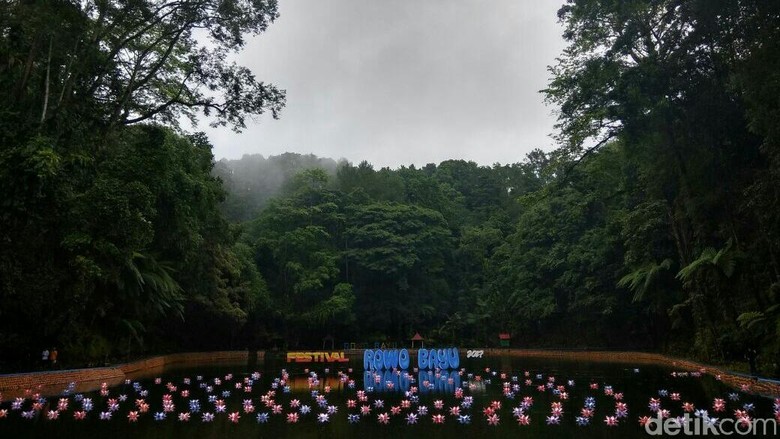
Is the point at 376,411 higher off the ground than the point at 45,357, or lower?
lower

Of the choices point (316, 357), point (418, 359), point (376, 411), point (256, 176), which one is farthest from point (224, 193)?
point (256, 176)

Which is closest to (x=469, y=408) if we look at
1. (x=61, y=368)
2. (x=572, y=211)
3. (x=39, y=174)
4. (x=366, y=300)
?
(x=39, y=174)

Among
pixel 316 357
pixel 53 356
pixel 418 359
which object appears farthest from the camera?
pixel 316 357

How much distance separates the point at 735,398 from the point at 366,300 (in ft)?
111

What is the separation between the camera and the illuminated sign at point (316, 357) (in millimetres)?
29453

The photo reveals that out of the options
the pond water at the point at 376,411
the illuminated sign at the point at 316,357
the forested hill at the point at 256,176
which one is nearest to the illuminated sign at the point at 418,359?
the pond water at the point at 376,411

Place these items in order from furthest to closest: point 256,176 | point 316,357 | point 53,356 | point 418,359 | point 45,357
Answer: point 256,176 < point 316,357 < point 418,359 < point 53,356 < point 45,357

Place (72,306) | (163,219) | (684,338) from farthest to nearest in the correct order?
(684,338) < (163,219) < (72,306)

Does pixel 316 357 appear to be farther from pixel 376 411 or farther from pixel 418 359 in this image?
pixel 376 411

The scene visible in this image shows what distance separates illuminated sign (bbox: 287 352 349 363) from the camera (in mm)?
29453

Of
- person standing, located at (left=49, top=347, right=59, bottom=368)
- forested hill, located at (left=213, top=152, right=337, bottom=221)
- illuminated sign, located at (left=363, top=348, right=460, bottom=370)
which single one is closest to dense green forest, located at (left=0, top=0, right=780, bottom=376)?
person standing, located at (left=49, top=347, right=59, bottom=368)

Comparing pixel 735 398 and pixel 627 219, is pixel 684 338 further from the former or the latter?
pixel 735 398

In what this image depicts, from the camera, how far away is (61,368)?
15.3 meters

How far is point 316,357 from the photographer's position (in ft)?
95.9
